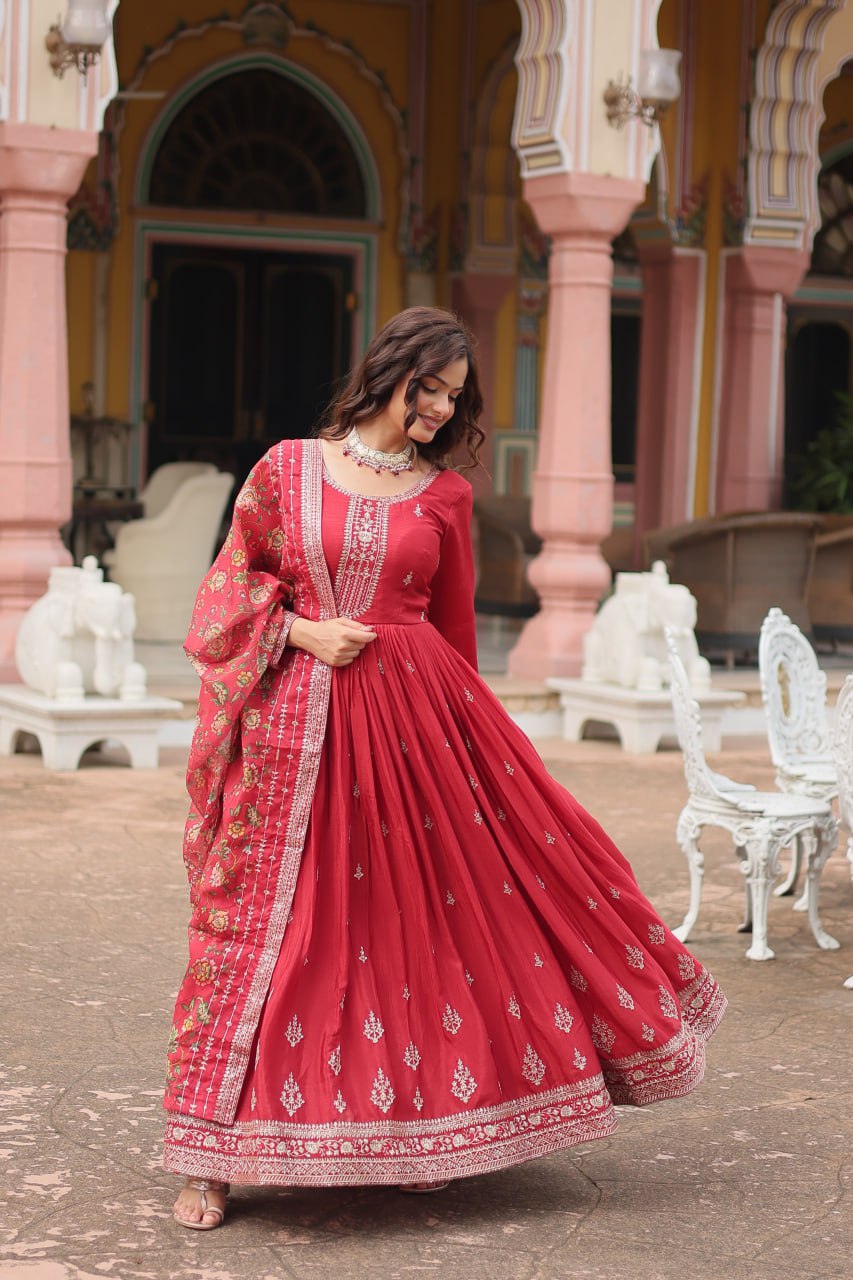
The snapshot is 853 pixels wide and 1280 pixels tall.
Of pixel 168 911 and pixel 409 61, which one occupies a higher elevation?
pixel 409 61

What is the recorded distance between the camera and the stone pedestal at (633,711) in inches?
333

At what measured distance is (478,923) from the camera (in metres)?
3.26

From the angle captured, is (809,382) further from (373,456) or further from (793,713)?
(373,456)

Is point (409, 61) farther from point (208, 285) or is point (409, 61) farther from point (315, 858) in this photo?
point (315, 858)

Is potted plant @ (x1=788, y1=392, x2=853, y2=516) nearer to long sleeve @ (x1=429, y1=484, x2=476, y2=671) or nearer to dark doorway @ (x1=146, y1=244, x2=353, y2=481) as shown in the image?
dark doorway @ (x1=146, y1=244, x2=353, y2=481)

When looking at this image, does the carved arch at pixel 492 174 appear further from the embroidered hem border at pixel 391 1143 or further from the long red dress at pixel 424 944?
the embroidered hem border at pixel 391 1143

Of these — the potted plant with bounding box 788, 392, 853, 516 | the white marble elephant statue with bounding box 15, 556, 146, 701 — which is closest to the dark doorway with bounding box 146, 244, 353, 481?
the potted plant with bounding box 788, 392, 853, 516

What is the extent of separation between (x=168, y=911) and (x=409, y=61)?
26.9 feet

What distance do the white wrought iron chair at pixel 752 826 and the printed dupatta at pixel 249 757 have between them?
2034 mm

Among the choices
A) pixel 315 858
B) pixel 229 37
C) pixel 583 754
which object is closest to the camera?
pixel 315 858

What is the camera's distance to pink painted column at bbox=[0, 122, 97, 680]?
8117 mm

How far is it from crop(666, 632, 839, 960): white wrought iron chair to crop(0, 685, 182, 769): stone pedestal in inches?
114

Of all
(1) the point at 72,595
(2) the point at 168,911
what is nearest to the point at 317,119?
(1) the point at 72,595

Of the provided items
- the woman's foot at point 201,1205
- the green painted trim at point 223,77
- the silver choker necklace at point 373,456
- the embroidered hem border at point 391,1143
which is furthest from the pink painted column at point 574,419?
the woman's foot at point 201,1205
